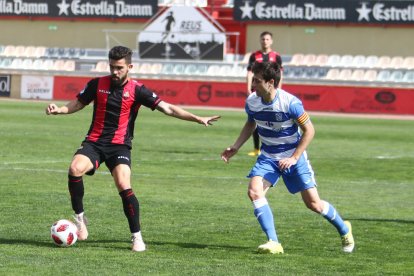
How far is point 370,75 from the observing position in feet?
143

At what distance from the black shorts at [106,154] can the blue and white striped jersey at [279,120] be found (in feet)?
4.00

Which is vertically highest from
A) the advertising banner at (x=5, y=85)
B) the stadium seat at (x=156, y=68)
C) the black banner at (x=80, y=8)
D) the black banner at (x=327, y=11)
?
the black banner at (x=327, y=11)

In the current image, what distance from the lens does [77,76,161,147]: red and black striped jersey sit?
9.96m

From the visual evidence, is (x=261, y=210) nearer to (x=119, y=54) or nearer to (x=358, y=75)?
(x=119, y=54)

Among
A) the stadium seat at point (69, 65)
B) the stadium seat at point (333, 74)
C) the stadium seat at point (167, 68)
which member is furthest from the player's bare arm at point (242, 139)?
the stadium seat at point (69, 65)

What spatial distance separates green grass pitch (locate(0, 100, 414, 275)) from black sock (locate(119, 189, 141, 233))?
0.84 feet

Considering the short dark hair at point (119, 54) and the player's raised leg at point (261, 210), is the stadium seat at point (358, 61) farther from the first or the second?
the short dark hair at point (119, 54)

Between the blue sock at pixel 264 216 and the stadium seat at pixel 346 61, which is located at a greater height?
the blue sock at pixel 264 216

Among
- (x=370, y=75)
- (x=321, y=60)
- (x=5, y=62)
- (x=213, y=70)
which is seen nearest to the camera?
(x=370, y=75)

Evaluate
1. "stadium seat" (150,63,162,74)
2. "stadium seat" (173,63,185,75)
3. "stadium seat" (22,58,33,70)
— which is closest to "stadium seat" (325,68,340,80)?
"stadium seat" (173,63,185,75)

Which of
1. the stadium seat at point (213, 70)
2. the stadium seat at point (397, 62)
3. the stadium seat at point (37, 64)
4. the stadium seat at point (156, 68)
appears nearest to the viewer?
the stadium seat at point (213, 70)

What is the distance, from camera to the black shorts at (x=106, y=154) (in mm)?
9906

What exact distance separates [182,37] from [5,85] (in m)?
8.55

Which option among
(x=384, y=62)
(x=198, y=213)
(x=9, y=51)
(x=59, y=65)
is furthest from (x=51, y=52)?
(x=198, y=213)
